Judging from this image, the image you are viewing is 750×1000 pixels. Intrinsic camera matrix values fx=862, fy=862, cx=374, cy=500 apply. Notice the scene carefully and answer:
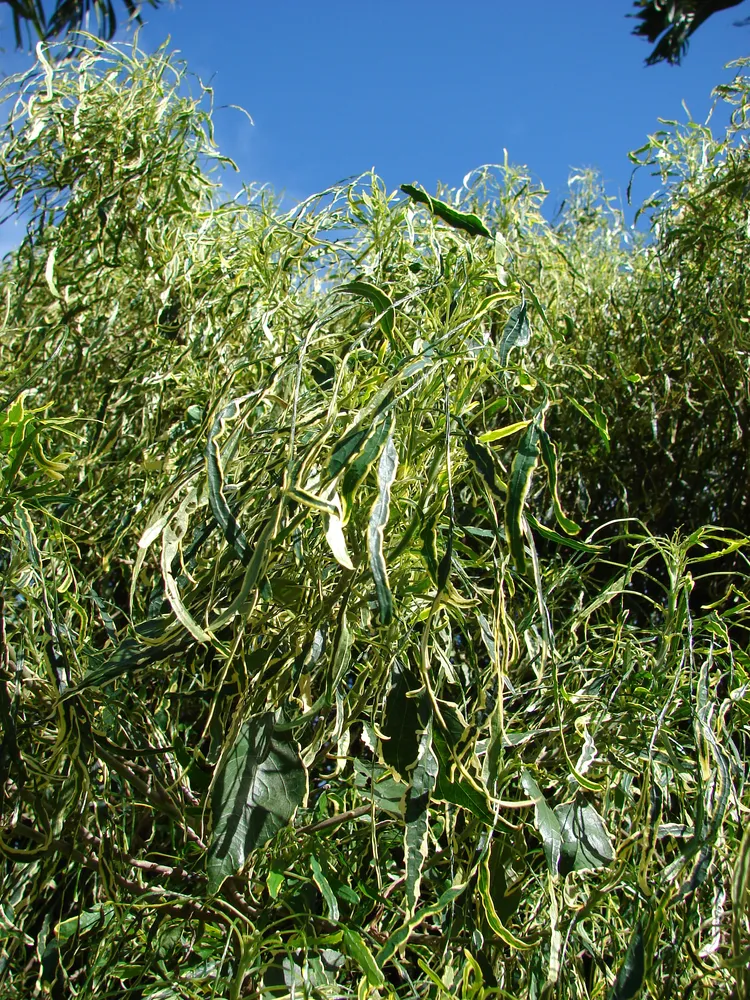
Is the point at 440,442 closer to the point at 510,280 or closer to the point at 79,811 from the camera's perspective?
the point at 510,280

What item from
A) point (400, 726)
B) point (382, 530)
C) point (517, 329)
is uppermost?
point (517, 329)

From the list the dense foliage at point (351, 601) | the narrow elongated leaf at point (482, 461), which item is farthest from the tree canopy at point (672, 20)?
the narrow elongated leaf at point (482, 461)

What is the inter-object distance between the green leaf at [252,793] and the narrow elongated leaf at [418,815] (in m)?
0.06

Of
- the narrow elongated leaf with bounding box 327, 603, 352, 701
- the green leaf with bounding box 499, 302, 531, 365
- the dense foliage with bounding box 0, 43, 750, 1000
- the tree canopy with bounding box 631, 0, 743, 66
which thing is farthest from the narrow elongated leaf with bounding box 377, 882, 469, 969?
the tree canopy with bounding box 631, 0, 743, 66

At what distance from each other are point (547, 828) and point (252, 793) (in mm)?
156

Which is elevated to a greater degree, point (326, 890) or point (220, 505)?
point (220, 505)

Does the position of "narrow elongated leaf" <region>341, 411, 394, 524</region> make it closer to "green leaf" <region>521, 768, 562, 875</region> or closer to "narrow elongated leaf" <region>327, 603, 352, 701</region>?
"narrow elongated leaf" <region>327, 603, 352, 701</region>

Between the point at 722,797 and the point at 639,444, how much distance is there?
0.45m

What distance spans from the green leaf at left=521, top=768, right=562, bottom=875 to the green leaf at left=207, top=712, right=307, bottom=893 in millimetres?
123

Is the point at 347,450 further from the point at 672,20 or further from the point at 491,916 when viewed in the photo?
the point at 672,20

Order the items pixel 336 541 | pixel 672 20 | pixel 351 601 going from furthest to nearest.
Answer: pixel 672 20 < pixel 351 601 < pixel 336 541

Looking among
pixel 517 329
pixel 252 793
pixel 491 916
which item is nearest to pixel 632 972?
pixel 491 916

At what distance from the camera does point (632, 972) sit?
1.37 ft

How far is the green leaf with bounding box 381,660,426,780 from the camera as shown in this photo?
1.48 ft
